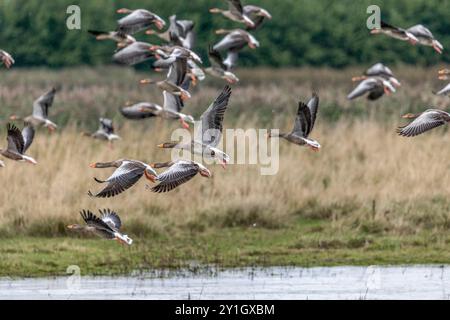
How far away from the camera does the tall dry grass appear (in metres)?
17.4

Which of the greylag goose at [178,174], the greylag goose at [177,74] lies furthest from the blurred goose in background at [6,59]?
the greylag goose at [178,174]

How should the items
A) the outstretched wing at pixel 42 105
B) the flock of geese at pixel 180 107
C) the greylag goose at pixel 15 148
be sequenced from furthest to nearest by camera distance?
the outstretched wing at pixel 42 105 < the greylag goose at pixel 15 148 < the flock of geese at pixel 180 107

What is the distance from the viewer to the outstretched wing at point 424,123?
13.1 m

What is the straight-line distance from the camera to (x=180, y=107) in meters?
15.0

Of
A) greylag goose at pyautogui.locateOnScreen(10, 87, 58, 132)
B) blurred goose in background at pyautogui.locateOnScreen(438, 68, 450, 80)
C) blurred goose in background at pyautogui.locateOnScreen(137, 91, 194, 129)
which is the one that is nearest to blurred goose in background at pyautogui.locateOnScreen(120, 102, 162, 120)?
blurred goose in background at pyautogui.locateOnScreen(137, 91, 194, 129)

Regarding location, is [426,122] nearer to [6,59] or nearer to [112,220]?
[112,220]

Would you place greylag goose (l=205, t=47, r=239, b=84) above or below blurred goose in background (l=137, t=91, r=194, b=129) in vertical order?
above

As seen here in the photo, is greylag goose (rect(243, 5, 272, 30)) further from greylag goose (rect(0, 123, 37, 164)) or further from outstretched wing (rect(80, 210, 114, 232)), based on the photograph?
outstretched wing (rect(80, 210, 114, 232))

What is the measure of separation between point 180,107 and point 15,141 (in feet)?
6.17

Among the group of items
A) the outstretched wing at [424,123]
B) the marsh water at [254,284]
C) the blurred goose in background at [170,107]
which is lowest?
the marsh water at [254,284]

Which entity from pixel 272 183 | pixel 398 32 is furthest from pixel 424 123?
pixel 272 183

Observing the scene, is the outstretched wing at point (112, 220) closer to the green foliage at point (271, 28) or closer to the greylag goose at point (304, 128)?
the greylag goose at point (304, 128)

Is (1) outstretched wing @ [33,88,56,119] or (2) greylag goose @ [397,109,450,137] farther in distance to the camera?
(1) outstretched wing @ [33,88,56,119]
